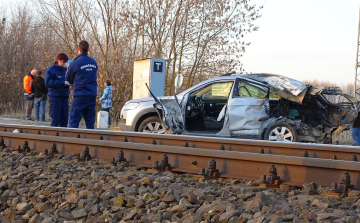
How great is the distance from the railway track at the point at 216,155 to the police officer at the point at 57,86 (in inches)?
52.0

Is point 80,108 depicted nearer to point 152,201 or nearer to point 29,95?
point 152,201

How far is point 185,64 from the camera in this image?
23203 millimetres

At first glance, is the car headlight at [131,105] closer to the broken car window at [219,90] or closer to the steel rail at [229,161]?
the broken car window at [219,90]

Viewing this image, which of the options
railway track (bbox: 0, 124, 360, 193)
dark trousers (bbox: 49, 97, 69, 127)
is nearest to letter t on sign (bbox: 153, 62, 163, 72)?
dark trousers (bbox: 49, 97, 69, 127)

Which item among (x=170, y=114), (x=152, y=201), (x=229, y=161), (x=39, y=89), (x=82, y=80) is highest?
(x=39, y=89)

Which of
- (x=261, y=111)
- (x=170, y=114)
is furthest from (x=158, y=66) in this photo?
(x=261, y=111)

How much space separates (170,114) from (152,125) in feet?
2.20

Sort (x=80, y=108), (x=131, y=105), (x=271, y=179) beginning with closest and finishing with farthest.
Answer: (x=271, y=179)
(x=80, y=108)
(x=131, y=105)

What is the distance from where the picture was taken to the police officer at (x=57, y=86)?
888 centimetres

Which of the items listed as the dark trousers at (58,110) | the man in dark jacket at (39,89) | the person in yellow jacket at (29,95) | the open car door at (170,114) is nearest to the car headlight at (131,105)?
the open car door at (170,114)

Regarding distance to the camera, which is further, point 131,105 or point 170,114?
point 131,105

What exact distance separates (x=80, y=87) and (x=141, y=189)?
4845mm

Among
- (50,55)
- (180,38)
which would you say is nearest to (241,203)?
(180,38)

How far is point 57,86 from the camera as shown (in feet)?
29.1
